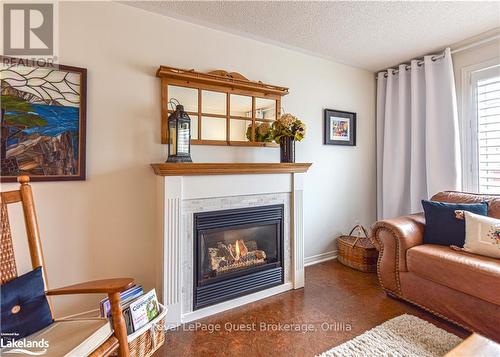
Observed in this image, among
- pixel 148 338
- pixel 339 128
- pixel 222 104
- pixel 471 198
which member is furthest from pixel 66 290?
pixel 471 198

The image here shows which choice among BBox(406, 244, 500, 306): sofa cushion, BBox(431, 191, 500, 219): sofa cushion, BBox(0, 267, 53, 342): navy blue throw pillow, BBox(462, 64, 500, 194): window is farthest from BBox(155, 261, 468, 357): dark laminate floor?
BBox(462, 64, 500, 194): window

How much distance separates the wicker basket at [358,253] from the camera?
2791 mm

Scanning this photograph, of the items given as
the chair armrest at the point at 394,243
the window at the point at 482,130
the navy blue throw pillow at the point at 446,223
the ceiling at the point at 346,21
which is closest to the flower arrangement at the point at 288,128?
the ceiling at the point at 346,21

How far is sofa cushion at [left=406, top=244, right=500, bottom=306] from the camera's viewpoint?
1615 millimetres

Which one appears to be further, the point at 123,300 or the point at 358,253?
the point at 358,253

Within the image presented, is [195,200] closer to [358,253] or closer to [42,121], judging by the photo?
[42,121]

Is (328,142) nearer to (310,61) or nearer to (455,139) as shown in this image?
(310,61)

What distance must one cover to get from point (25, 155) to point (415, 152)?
3.69 m

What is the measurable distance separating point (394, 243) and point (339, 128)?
1547 mm

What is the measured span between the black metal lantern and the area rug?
1.67m

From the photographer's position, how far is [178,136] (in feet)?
6.61

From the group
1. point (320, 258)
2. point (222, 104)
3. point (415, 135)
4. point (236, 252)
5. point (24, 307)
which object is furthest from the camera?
point (320, 258)

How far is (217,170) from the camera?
2.02 meters

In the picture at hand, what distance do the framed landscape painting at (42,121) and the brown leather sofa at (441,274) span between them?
2585 millimetres
